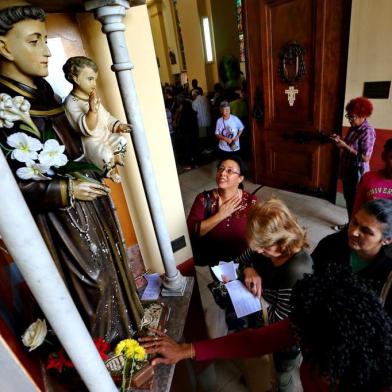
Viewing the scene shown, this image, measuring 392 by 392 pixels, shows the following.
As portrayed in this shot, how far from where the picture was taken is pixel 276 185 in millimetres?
4508

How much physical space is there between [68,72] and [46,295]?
0.74 meters

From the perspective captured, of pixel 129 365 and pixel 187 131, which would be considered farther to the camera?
pixel 187 131

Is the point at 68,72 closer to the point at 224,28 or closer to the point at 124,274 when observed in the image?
the point at 124,274

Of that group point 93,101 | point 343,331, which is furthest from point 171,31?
point 343,331

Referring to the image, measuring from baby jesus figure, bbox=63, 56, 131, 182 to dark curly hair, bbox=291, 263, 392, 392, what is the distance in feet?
2.75

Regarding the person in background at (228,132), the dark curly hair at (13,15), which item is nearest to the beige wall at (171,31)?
the person in background at (228,132)

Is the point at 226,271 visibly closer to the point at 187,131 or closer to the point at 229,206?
the point at 229,206

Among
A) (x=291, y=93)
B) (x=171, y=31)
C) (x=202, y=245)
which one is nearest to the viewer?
(x=202, y=245)

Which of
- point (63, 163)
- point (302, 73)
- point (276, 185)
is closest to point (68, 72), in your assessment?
point (63, 163)

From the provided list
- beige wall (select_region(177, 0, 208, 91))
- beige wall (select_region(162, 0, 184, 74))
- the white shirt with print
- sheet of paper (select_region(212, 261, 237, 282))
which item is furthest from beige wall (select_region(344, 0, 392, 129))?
beige wall (select_region(162, 0, 184, 74))

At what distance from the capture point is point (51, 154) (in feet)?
2.81

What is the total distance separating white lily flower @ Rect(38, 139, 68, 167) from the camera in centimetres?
85

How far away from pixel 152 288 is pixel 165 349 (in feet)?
1.64

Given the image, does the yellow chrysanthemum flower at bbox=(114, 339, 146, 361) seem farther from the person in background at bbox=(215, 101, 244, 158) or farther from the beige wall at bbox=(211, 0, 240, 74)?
the beige wall at bbox=(211, 0, 240, 74)
